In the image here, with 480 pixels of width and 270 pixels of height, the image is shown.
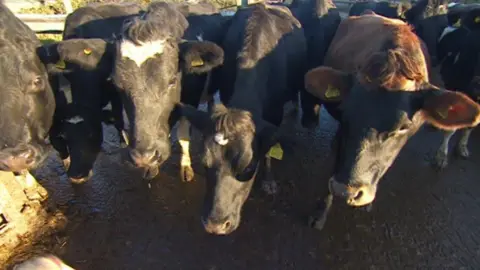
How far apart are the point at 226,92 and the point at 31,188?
2973 mm

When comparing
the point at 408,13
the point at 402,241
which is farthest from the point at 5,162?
the point at 408,13

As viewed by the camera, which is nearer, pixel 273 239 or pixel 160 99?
pixel 160 99

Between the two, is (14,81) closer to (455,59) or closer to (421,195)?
(421,195)

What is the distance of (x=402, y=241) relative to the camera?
4.31 meters

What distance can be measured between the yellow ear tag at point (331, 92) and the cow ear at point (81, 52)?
251 cm

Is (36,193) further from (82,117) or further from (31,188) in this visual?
(82,117)

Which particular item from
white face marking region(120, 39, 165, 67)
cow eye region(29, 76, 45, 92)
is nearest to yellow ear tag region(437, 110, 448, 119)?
white face marking region(120, 39, 165, 67)

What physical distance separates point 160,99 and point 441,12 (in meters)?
5.90

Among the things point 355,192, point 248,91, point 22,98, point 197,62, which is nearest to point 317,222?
point 355,192

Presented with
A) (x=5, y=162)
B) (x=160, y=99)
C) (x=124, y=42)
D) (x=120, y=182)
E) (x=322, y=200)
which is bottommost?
(x=120, y=182)

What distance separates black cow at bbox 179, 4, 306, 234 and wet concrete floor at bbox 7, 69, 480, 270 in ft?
2.26

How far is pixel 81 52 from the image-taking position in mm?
4266

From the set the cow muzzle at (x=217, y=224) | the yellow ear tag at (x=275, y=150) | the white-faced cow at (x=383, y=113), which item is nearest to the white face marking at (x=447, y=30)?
the white-faced cow at (x=383, y=113)

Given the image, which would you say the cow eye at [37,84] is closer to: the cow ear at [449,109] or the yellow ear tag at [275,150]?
the yellow ear tag at [275,150]
